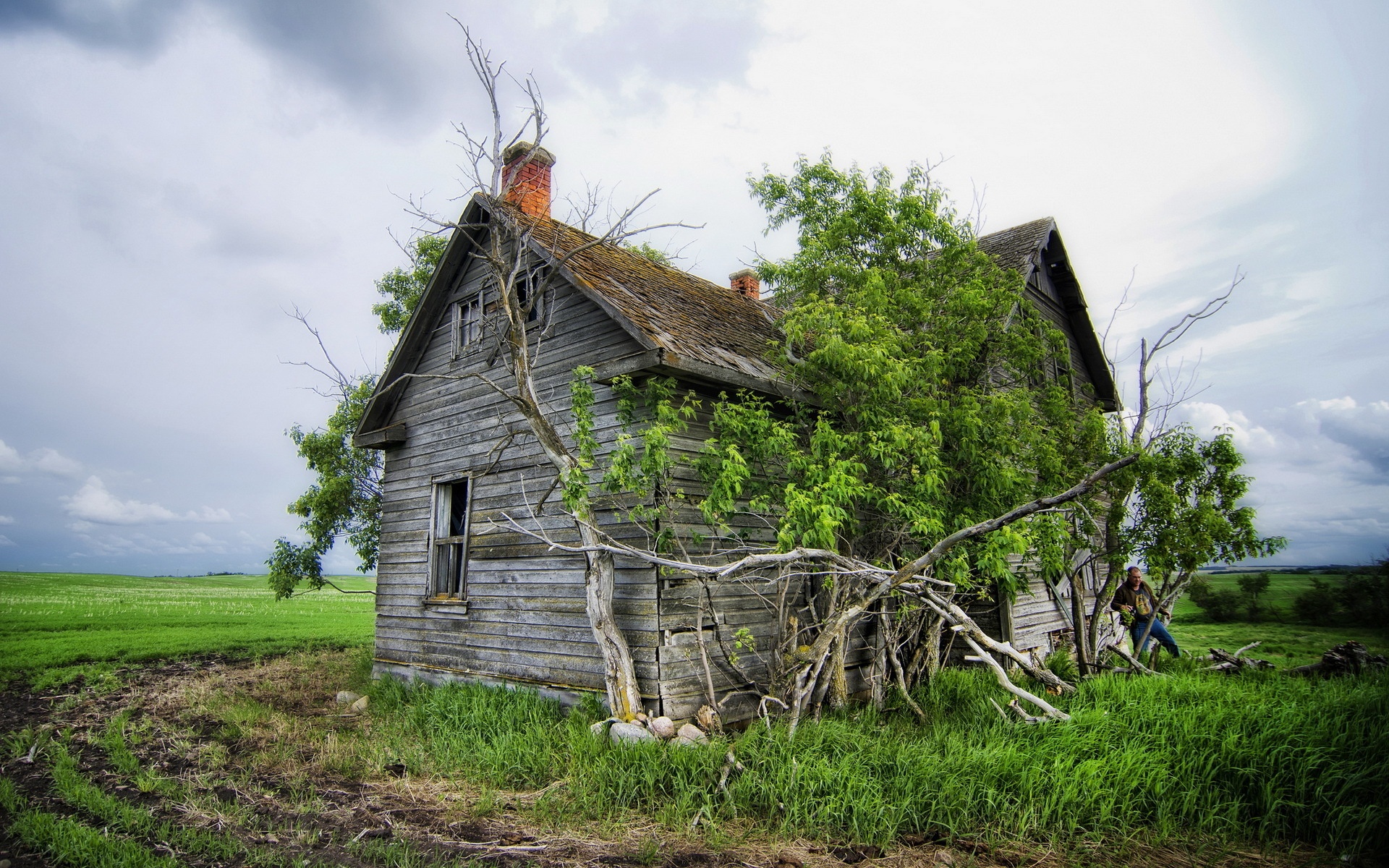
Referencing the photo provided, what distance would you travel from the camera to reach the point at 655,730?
6.96 meters

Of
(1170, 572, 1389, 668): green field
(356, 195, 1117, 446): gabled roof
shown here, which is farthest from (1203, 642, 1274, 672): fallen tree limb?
(356, 195, 1117, 446): gabled roof

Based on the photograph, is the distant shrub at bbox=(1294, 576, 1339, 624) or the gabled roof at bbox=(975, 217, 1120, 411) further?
the gabled roof at bbox=(975, 217, 1120, 411)

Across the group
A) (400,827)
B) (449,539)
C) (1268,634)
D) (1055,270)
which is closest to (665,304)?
(449,539)

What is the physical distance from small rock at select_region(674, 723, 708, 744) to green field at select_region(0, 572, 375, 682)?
1271 cm

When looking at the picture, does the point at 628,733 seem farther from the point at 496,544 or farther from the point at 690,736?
the point at 496,544

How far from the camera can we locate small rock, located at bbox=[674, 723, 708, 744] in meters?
6.61

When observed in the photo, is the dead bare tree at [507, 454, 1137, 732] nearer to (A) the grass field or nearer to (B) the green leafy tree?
(A) the grass field

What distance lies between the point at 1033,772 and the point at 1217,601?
41.9 ft

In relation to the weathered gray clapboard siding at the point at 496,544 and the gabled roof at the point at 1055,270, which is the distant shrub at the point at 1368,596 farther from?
the gabled roof at the point at 1055,270

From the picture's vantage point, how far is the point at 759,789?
18.0 ft

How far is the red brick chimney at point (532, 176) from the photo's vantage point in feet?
39.1

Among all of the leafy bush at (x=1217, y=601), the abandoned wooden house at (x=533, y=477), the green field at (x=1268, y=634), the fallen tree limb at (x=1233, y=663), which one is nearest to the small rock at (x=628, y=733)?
the abandoned wooden house at (x=533, y=477)

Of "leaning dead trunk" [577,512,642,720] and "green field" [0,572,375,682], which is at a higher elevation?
"leaning dead trunk" [577,512,642,720]

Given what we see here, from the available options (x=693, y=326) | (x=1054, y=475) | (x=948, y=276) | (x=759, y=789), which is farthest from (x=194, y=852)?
(x=948, y=276)
